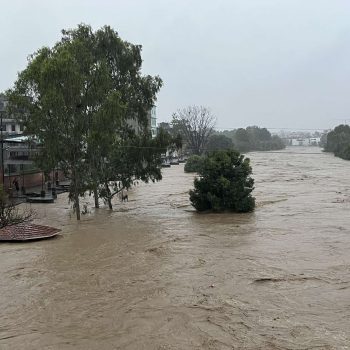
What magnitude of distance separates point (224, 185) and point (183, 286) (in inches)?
568

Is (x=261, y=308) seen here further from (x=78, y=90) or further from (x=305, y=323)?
(x=78, y=90)

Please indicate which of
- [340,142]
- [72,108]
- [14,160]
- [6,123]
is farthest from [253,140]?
[72,108]

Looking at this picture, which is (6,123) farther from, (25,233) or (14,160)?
(25,233)

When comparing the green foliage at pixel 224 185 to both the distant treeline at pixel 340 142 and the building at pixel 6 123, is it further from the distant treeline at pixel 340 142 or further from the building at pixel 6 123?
the distant treeline at pixel 340 142

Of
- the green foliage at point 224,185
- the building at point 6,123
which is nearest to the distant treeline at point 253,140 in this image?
the building at point 6,123

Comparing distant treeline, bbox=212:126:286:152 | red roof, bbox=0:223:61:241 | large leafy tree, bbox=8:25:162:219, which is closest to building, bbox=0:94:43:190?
large leafy tree, bbox=8:25:162:219

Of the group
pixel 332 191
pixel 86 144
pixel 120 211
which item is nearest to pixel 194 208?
pixel 120 211

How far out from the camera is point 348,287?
36.6 ft

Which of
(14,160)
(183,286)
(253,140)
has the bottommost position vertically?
(183,286)

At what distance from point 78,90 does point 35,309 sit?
14852 millimetres

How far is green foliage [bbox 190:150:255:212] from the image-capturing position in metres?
25.8

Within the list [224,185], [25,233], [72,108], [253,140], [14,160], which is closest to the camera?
[25,233]

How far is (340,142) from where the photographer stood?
323 feet

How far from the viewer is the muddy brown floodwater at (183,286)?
848cm
